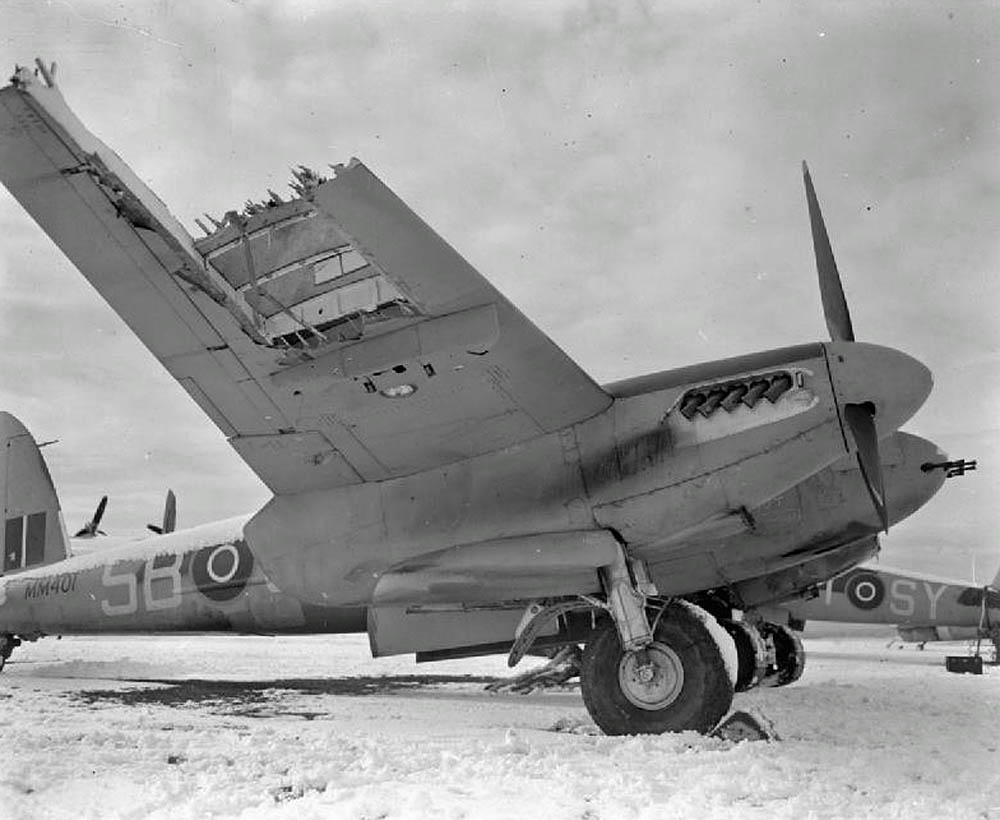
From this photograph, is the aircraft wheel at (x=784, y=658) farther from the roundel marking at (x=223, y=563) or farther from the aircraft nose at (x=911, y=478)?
the roundel marking at (x=223, y=563)

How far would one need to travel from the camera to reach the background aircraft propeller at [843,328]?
5871 mm

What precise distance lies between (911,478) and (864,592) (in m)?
10.1

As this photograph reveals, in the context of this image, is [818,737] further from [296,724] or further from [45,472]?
[45,472]

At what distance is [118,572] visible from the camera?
1116cm

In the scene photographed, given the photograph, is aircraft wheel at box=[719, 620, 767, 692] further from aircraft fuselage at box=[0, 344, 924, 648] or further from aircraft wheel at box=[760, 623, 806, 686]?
aircraft fuselage at box=[0, 344, 924, 648]

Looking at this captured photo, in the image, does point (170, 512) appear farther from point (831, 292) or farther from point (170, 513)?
point (831, 292)

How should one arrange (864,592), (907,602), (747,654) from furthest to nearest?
(907,602) → (864,592) → (747,654)

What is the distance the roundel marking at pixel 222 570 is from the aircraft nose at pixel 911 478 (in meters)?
7.08

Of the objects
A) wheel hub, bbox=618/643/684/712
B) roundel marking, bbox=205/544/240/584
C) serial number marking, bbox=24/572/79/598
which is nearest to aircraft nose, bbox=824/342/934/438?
wheel hub, bbox=618/643/684/712

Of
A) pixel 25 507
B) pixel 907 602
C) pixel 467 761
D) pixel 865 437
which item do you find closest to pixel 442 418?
pixel 467 761

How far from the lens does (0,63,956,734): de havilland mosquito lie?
520cm

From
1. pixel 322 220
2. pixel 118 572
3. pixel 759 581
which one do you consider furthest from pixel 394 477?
pixel 118 572

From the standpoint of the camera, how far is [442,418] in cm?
633

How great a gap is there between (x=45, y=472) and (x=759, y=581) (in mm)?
11438
